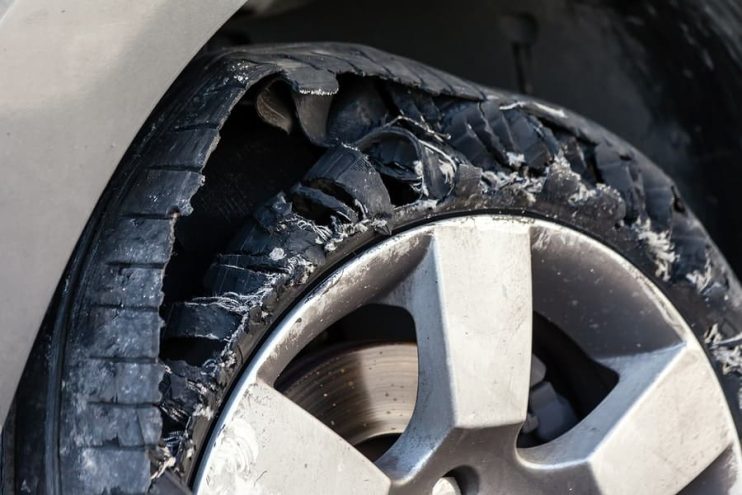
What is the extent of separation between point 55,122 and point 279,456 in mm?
Result: 452

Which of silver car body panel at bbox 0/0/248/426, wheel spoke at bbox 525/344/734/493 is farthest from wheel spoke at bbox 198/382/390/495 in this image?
wheel spoke at bbox 525/344/734/493

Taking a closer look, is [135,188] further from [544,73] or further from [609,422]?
[544,73]

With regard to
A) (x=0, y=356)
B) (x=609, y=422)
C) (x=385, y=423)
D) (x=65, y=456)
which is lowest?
(x=609, y=422)

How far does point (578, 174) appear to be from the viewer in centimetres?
149

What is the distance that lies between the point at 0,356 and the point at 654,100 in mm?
1441

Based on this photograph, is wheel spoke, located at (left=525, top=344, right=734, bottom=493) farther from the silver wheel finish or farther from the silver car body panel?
the silver car body panel

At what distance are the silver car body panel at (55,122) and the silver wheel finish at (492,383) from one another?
0.85 ft

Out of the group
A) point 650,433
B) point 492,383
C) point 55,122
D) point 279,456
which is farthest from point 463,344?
point 55,122

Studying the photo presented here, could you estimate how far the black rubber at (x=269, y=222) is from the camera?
1.02m

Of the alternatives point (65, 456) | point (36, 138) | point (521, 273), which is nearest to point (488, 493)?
point (521, 273)

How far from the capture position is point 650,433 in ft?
4.85

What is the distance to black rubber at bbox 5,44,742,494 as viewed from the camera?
1021 millimetres

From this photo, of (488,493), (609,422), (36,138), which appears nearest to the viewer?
(36,138)

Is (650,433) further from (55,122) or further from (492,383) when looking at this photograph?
(55,122)
